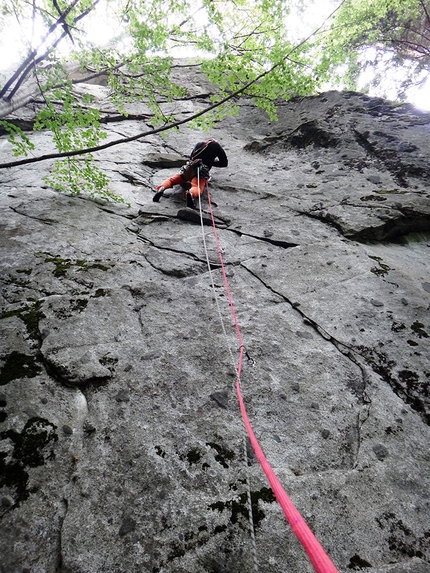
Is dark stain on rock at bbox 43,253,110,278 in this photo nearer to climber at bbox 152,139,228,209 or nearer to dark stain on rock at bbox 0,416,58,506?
dark stain on rock at bbox 0,416,58,506

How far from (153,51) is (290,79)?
112 inches

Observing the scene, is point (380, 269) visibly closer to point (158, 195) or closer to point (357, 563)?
point (357, 563)

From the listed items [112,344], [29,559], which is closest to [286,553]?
[29,559]

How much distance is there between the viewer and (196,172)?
6586 mm

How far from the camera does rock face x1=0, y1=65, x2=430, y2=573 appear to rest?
6.35 ft

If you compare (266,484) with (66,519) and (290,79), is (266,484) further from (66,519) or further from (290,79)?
(290,79)

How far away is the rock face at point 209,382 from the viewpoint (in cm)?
193

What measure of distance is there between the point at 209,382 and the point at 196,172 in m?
5.14

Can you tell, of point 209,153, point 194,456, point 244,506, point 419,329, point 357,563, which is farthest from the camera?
point 209,153

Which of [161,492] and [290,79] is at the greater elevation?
[290,79]

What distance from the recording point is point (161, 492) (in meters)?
2.12

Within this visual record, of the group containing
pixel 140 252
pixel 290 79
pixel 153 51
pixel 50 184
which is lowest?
pixel 140 252

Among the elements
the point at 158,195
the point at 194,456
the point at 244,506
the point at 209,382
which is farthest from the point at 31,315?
the point at 158,195

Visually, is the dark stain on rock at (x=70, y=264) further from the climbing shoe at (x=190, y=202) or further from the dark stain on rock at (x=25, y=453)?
the climbing shoe at (x=190, y=202)
